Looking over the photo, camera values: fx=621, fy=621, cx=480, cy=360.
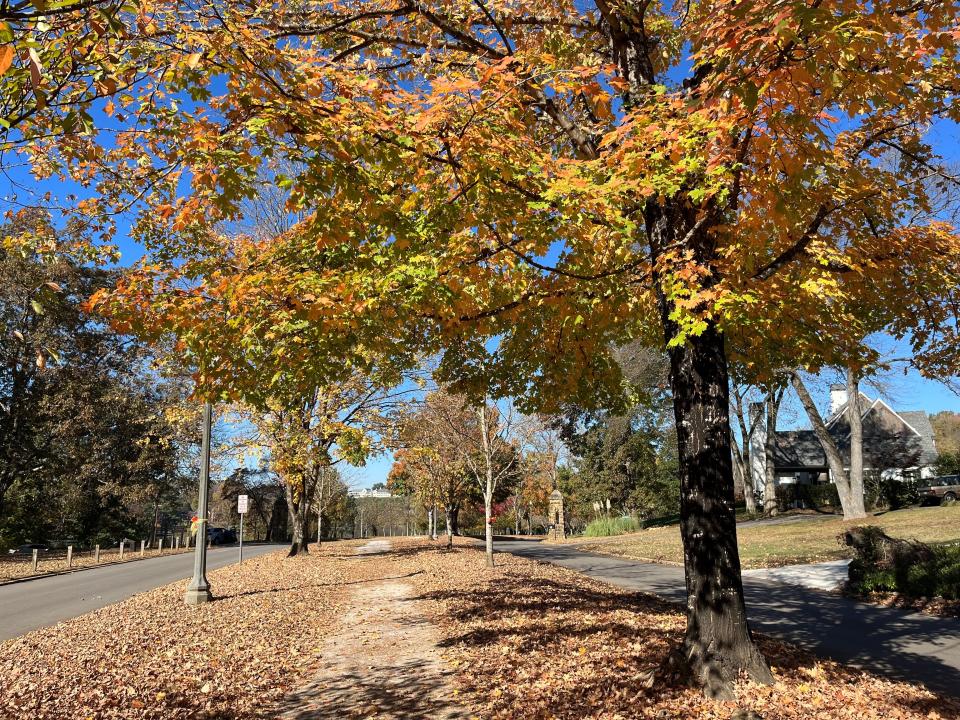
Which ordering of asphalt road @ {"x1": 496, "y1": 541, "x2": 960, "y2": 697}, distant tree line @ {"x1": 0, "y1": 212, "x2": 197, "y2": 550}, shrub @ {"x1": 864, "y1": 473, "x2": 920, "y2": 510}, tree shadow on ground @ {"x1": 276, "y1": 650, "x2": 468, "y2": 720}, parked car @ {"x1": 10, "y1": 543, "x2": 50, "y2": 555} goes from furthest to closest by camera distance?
parked car @ {"x1": 10, "y1": 543, "x2": 50, "y2": 555} < shrub @ {"x1": 864, "y1": 473, "x2": 920, "y2": 510} < distant tree line @ {"x1": 0, "y1": 212, "x2": 197, "y2": 550} < asphalt road @ {"x1": 496, "y1": 541, "x2": 960, "y2": 697} < tree shadow on ground @ {"x1": 276, "y1": 650, "x2": 468, "y2": 720}

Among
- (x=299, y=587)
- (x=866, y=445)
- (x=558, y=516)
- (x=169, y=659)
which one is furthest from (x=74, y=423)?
(x=866, y=445)

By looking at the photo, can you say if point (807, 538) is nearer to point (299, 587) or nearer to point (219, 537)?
point (299, 587)

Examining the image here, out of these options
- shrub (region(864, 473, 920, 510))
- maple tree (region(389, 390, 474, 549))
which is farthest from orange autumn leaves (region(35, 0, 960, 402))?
shrub (region(864, 473, 920, 510))

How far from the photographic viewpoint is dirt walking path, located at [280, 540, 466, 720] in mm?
5387

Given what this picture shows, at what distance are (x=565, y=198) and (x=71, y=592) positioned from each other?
16.5 m

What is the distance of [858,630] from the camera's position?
849cm

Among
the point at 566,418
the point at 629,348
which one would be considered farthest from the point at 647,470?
the point at 629,348

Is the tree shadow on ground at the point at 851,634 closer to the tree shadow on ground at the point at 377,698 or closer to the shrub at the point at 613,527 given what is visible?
the tree shadow on ground at the point at 377,698

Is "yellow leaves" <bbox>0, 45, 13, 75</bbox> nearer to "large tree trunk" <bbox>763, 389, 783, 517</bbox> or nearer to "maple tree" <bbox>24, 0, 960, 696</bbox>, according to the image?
"maple tree" <bbox>24, 0, 960, 696</bbox>

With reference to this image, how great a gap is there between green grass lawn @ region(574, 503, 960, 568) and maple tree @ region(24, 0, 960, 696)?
9824 millimetres

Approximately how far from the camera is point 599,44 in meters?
8.00

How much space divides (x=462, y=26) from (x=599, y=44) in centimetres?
205

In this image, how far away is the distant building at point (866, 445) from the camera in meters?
39.8

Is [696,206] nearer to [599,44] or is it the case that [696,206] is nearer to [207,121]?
[599,44]
